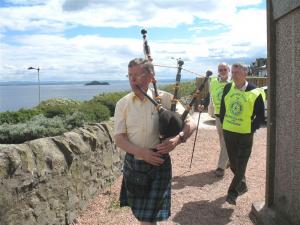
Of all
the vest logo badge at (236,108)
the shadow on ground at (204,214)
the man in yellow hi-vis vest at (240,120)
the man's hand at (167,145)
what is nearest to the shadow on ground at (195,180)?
the shadow on ground at (204,214)

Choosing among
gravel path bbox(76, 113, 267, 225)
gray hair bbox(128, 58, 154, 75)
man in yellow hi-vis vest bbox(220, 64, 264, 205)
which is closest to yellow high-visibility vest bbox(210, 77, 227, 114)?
gravel path bbox(76, 113, 267, 225)

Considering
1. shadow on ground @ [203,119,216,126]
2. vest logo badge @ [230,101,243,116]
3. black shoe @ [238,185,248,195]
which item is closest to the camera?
vest logo badge @ [230,101,243,116]

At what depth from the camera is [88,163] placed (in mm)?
6664

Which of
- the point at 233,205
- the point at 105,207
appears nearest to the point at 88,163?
the point at 105,207

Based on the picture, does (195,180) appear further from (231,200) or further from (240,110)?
(240,110)

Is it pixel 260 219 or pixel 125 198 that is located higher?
pixel 125 198

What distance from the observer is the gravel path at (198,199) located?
6.15m

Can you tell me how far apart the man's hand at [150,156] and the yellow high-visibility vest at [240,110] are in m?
2.68

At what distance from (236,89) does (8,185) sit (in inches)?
138

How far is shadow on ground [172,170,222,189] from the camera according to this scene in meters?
7.82

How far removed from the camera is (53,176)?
18.1 feet

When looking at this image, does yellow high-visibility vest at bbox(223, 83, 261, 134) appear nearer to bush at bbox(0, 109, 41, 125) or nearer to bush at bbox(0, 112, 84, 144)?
bush at bbox(0, 112, 84, 144)

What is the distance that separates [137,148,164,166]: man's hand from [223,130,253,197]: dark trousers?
2.53 meters

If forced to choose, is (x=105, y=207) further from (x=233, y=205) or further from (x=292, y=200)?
(x=292, y=200)
